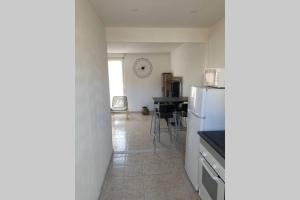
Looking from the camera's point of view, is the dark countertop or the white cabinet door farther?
the white cabinet door


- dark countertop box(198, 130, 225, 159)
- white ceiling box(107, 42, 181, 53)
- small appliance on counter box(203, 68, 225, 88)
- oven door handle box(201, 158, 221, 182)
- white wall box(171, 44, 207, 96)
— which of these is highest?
white ceiling box(107, 42, 181, 53)

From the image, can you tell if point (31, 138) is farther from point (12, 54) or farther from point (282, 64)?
point (282, 64)

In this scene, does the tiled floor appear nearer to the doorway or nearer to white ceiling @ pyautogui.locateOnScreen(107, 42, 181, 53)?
white ceiling @ pyautogui.locateOnScreen(107, 42, 181, 53)

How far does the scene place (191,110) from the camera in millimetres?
2688

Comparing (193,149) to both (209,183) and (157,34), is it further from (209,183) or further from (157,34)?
(157,34)

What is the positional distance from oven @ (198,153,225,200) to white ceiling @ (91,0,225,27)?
1878 millimetres

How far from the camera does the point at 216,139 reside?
1.96 metres

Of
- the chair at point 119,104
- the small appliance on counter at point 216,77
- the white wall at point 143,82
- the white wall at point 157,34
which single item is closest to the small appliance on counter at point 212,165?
the small appliance on counter at point 216,77

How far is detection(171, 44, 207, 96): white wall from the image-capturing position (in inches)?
169

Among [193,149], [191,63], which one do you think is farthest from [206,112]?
[191,63]

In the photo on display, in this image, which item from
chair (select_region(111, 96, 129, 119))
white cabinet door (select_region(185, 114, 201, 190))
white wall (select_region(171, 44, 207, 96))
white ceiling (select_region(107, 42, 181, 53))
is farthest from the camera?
chair (select_region(111, 96, 129, 119))

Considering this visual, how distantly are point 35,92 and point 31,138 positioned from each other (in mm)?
161

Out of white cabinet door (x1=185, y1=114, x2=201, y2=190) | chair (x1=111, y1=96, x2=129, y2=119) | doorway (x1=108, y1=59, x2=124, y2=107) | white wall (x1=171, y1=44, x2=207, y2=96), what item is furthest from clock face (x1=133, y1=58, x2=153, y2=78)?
white cabinet door (x1=185, y1=114, x2=201, y2=190)

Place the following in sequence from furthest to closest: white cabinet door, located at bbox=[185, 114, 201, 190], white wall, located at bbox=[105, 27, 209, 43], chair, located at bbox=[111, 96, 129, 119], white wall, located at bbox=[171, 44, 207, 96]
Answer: chair, located at bbox=[111, 96, 129, 119], white wall, located at bbox=[171, 44, 207, 96], white wall, located at bbox=[105, 27, 209, 43], white cabinet door, located at bbox=[185, 114, 201, 190]
